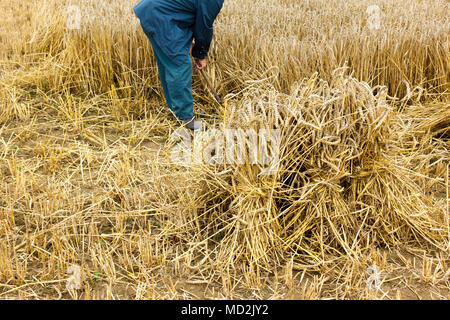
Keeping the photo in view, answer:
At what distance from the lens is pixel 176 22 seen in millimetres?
3236

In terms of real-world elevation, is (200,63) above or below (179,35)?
below

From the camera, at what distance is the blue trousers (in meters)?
3.32

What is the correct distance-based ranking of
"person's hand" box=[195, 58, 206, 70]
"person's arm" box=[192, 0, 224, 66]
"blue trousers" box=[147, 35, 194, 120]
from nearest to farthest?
1. "person's arm" box=[192, 0, 224, 66]
2. "blue trousers" box=[147, 35, 194, 120]
3. "person's hand" box=[195, 58, 206, 70]

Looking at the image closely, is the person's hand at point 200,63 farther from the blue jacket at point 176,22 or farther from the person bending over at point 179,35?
the blue jacket at point 176,22

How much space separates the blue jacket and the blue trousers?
0.06m

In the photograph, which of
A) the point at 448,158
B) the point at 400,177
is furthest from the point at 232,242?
the point at 448,158

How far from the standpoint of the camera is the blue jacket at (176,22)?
3117 millimetres

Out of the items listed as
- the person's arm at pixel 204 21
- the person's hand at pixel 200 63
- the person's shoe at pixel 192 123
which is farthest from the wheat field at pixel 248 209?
the person's arm at pixel 204 21

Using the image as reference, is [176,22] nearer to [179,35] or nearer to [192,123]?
[179,35]

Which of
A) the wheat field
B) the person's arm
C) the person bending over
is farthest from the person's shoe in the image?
the person's arm

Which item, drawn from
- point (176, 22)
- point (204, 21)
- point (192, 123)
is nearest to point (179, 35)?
point (176, 22)

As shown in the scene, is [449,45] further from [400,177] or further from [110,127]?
[110,127]

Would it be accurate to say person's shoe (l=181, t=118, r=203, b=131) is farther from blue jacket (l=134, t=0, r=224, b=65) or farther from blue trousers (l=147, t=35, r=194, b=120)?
blue jacket (l=134, t=0, r=224, b=65)

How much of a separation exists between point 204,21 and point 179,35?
228mm
